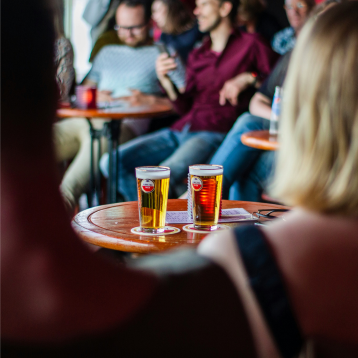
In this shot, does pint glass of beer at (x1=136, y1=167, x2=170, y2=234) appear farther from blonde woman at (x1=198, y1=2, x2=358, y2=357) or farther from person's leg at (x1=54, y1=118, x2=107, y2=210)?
person's leg at (x1=54, y1=118, x2=107, y2=210)

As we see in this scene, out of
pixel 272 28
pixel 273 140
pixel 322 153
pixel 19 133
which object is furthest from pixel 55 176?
pixel 272 28

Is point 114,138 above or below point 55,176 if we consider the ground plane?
below

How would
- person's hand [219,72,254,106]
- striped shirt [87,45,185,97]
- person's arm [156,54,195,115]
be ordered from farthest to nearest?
striped shirt [87,45,185,97] → person's arm [156,54,195,115] → person's hand [219,72,254,106]

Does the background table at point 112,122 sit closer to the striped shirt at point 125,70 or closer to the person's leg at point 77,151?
the person's leg at point 77,151

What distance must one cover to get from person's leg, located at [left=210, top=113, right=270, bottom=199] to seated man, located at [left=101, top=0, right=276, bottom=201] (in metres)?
0.22

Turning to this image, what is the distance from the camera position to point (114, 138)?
3.10 meters

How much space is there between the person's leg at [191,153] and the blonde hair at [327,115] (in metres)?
2.32

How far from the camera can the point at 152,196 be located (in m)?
1.08

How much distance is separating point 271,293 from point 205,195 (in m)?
0.64

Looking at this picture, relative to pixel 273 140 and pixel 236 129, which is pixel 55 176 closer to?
pixel 273 140

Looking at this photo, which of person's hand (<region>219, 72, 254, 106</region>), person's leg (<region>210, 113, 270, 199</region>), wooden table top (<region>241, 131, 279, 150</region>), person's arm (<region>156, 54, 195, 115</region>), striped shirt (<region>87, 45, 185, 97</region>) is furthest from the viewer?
striped shirt (<region>87, 45, 185, 97</region>)

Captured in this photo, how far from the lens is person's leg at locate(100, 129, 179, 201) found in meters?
3.14

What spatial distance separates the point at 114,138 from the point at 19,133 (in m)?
2.78

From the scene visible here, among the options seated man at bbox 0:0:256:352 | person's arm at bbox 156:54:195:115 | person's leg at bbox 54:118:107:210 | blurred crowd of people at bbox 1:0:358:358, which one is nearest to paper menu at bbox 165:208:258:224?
blurred crowd of people at bbox 1:0:358:358
